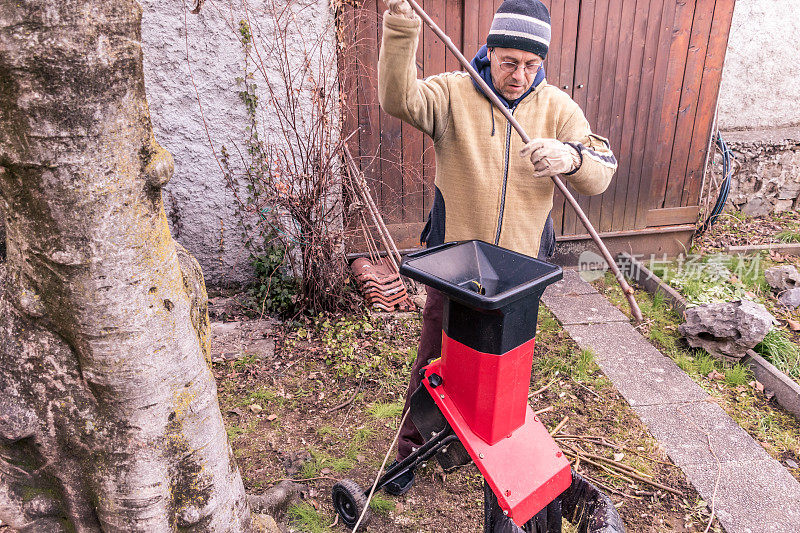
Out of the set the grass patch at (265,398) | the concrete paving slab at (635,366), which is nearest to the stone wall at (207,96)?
the grass patch at (265,398)

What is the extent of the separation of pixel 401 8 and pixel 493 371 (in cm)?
147

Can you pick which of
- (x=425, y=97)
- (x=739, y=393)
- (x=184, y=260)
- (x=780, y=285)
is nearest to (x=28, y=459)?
(x=184, y=260)

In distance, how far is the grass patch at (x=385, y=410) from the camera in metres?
3.60

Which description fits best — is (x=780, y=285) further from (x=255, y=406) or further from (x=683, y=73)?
(x=255, y=406)

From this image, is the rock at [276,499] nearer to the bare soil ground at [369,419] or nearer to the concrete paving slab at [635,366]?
the bare soil ground at [369,419]

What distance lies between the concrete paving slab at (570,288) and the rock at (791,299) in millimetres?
1710

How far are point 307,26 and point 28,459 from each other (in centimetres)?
384

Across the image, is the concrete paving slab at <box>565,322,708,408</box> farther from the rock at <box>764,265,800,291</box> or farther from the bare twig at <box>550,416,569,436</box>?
the rock at <box>764,265,800,291</box>

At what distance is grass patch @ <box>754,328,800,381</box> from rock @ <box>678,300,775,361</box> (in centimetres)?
16

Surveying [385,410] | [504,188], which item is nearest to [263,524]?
[385,410]

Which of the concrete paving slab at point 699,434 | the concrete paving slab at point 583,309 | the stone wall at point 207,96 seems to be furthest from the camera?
the concrete paving slab at point 583,309

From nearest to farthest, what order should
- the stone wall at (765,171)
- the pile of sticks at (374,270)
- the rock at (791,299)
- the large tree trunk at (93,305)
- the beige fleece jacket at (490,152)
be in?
the large tree trunk at (93,305), the beige fleece jacket at (490,152), the pile of sticks at (374,270), the rock at (791,299), the stone wall at (765,171)

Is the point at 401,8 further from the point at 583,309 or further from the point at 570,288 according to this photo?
the point at 570,288

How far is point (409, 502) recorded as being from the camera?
Answer: 296 cm
